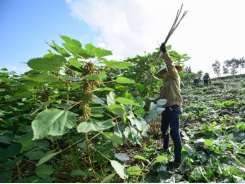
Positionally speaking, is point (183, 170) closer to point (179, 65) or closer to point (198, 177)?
point (198, 177)

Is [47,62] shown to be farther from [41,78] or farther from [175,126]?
[175,126]

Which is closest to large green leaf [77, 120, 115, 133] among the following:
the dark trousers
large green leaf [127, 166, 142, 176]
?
large green leaf [127, 166, 142, 176]

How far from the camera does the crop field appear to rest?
1.07 meters

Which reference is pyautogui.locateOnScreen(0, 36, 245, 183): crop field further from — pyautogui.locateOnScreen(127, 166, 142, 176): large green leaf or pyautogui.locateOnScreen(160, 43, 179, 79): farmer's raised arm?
pyautogui.locateOnScreen(160, 43, 179, 79): farmer's raised arm

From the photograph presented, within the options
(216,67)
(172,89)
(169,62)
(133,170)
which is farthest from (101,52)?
(216,67)

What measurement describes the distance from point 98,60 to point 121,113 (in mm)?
347

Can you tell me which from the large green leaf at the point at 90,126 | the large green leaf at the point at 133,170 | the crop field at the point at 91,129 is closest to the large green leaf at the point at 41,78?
the crop field at the point at 91,129

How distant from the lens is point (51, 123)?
939mm

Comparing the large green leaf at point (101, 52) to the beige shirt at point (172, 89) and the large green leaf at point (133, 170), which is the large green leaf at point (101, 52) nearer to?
the large green leaf at point (133, 170)

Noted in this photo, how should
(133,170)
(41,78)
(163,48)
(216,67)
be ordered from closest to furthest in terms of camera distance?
(41,78) → (133,170) → (163,48) → (216,67)

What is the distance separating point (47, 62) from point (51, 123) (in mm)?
322

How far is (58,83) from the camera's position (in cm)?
115

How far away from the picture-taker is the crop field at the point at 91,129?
41.9 inches

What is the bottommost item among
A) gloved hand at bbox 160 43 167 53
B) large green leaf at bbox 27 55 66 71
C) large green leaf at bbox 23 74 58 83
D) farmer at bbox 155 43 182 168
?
farmer at bbox 155 43 182 168
